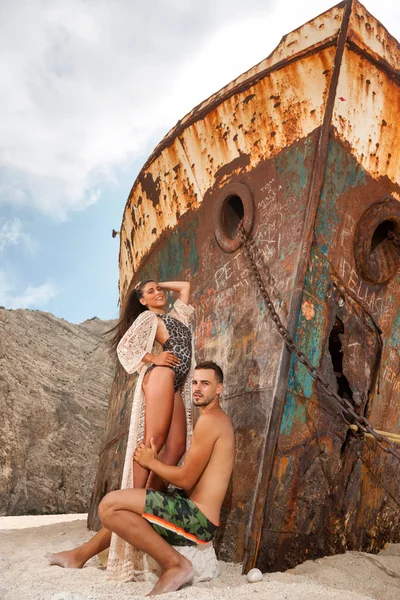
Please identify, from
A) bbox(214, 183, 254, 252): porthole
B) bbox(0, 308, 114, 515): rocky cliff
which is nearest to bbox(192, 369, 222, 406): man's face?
bbox(214, 183, 254, 252): porthole

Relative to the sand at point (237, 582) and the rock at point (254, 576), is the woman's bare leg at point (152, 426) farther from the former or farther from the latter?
the rock at point (254, 576)

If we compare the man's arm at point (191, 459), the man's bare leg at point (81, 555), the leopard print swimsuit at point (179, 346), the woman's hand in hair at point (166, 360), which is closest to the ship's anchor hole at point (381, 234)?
the leopard print swimsuit at point (179, 346)

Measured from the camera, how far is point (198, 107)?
14.8 ft

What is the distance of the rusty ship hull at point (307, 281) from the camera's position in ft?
10.7

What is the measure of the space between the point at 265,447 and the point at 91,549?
1.04 meters

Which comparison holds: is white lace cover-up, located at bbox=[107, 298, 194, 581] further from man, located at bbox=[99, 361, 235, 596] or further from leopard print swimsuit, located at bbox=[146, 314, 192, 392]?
man, located at bbox=[99, 361, 235, 596]

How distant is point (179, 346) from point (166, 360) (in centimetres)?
14

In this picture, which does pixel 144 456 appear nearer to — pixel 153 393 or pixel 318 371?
pixel 153 393

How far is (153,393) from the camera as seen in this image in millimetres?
3221

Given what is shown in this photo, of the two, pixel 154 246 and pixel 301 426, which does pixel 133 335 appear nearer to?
pixel 301 426

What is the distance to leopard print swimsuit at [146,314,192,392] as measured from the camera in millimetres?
3352

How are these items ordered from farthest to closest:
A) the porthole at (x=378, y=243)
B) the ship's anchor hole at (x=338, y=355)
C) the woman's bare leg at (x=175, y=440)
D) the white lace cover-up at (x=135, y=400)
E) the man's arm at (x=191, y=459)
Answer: the porthole at (x=378, y=243)
the ship's anchor hole at (x=338, y=355)
the woman's bare leg at (x=175, y=440)
the white lace cover-up at (x=135, y=400)
the man's arm at (x=191, y=459)

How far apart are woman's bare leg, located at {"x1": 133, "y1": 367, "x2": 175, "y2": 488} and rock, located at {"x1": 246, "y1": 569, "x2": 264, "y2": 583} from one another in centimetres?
67

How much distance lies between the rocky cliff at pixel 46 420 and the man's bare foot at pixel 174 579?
25.2 ft
